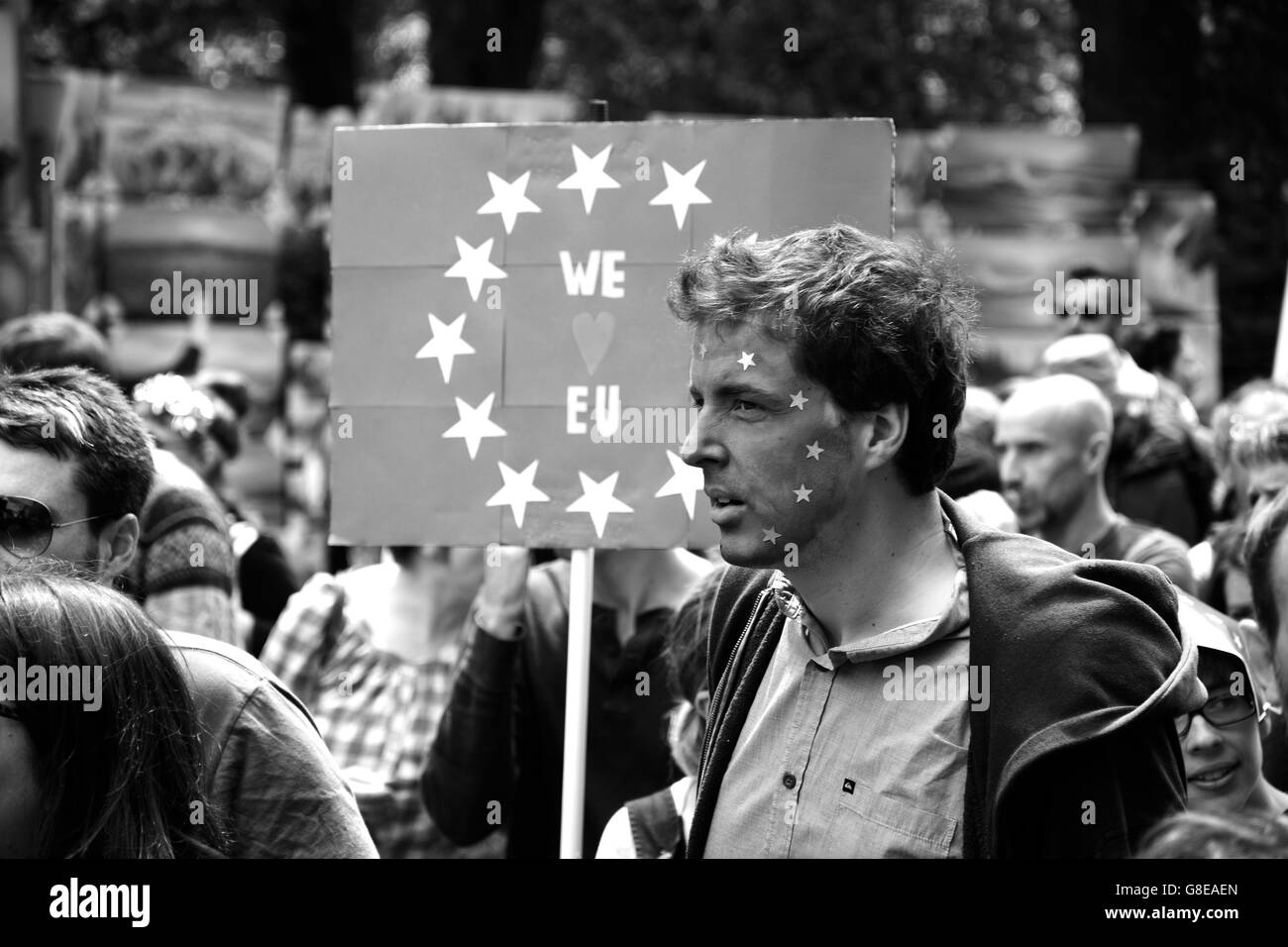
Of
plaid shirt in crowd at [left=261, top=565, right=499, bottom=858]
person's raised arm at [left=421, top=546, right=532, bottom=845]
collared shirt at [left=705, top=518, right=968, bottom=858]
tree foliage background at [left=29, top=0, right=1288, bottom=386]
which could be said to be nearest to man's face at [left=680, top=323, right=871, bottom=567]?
collared shirt at [left=705, top=518, right=968, bottom=858]

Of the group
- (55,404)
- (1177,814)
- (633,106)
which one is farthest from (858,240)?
(633,106)

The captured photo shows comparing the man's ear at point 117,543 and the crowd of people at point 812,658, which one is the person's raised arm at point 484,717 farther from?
the man's ear at point 117,543

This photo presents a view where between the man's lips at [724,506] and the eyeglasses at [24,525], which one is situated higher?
the man's lips at [724,506]

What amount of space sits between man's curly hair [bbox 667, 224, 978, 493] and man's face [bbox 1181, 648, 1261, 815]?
101 cm

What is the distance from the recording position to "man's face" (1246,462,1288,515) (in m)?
4.27

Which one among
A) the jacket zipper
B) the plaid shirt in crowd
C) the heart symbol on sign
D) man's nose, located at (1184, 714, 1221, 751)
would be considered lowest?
the plaid shirt in crowd

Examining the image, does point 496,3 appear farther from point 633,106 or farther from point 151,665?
point 151,665

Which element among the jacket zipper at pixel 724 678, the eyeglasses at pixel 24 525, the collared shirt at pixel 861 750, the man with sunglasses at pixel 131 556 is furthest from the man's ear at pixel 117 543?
the collared shirt at pixel 861 750

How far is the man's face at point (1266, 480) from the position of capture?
4273 millimetres

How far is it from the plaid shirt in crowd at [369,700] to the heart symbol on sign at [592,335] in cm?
114

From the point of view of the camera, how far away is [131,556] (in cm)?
297

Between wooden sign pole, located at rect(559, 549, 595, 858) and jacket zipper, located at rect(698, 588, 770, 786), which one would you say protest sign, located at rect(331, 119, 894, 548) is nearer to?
wooden sign pole, located at rect(559, 549, 595, 858)
